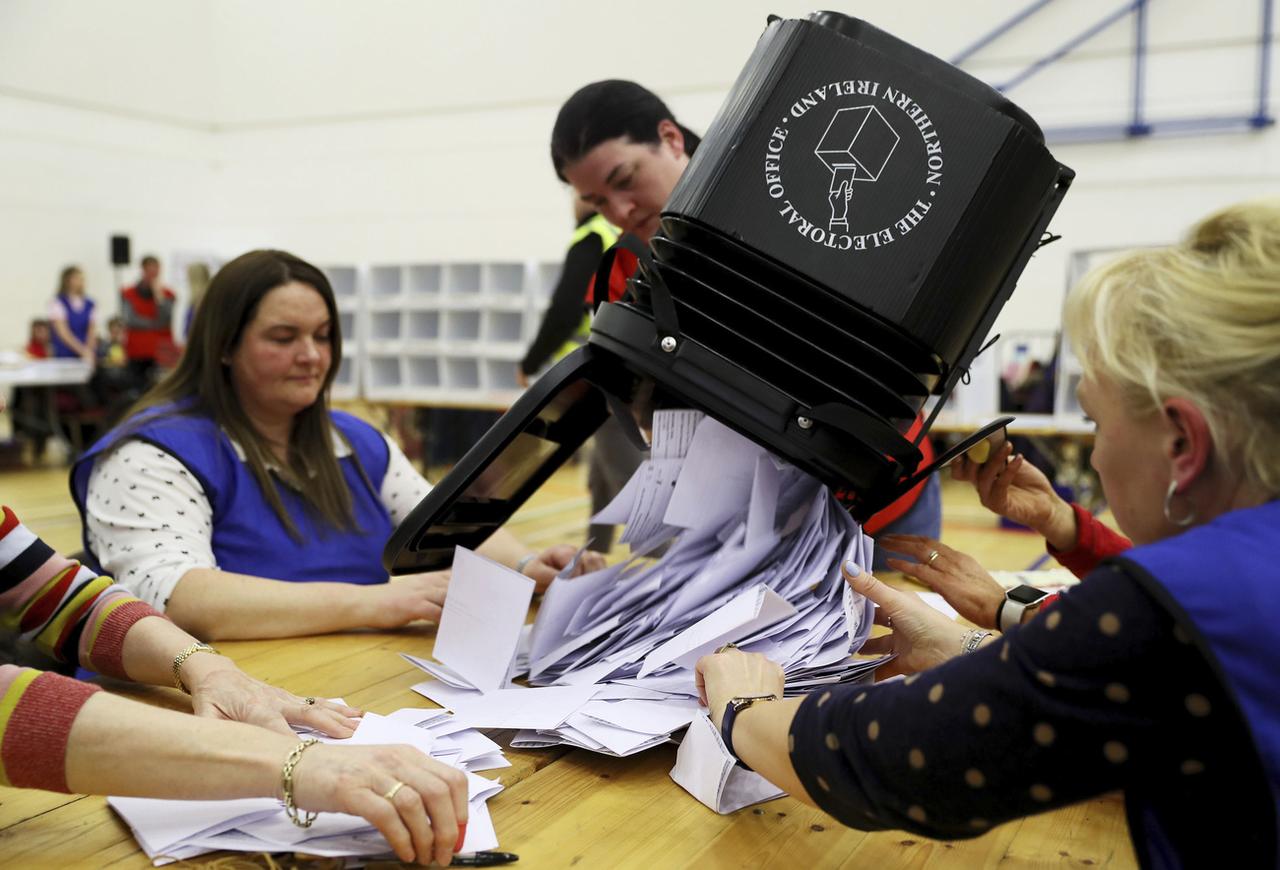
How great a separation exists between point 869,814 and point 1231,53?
24.4 feet

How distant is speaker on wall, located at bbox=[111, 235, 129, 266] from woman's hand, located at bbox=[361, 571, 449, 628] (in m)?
9.66

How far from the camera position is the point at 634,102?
1.70 meters

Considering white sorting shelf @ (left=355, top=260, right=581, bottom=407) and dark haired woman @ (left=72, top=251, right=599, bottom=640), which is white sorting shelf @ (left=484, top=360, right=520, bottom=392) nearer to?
white sorting shelf @ (left=355, top=260, right=581, bottom=407)

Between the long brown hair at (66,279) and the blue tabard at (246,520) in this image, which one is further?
the long brown hair at (66,279)

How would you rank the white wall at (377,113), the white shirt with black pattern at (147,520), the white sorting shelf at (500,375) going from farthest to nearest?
the white wall at (377,113) < the white sorting shelf at (500,375) < the white shirt with black pattern at (147,520)

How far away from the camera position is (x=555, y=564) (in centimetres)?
162

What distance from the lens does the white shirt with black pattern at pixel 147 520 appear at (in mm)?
1428

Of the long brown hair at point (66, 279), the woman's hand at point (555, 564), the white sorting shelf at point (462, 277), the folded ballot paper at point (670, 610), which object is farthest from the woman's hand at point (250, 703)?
the long brown hair at point (66, 279)

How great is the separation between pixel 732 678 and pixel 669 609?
0.56 ft

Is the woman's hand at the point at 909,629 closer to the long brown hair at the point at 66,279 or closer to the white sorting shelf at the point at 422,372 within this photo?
the white sorting shelf at the point at 422,372

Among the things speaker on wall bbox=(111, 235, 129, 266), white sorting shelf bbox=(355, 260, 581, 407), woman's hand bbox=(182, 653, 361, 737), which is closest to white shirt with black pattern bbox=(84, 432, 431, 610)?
woman's hand bbox=(182, 653, 361, 737)

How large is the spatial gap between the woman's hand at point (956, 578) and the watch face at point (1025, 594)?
14 millimetres

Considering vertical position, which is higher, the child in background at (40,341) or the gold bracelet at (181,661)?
the gold bracelet at (181,661)

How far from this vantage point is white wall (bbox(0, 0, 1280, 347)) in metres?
7.12
